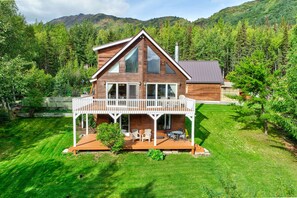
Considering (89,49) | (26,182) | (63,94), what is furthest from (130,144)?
(89,49)

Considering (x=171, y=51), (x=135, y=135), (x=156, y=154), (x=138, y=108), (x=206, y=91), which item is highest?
(x=171, y=51)

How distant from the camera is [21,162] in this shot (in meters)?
13.4

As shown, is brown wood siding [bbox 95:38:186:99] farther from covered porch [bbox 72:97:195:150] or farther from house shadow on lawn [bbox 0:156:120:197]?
house shadow on lawn [bbox 0:156:120:197]

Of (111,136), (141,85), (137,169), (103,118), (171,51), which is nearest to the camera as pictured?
(137,169)

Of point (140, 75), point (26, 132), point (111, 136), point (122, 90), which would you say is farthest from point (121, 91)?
point (26, 132)

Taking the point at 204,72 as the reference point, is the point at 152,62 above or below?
below

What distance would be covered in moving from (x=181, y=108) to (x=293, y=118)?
707 centimetres

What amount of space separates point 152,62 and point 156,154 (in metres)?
6.55

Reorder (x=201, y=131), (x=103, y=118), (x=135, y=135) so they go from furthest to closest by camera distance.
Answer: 1. (x=201, y=131)
2. (x=103, y=118)
3. (x=135, y=135)

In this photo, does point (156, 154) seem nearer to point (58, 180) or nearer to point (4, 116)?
point (58, 180)

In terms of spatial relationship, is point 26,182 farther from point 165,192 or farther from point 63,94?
point 63,94

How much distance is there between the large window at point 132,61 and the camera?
16.0 metres

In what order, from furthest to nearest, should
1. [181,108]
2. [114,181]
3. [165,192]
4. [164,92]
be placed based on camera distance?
[164,92] → [181,108] → [114,181] → [165,192]

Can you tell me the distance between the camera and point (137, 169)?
12.7m
